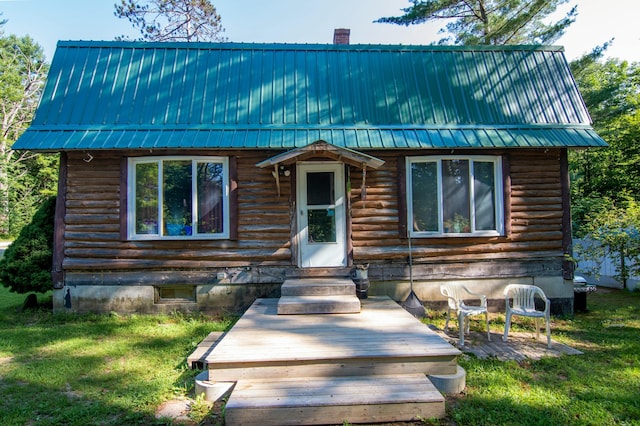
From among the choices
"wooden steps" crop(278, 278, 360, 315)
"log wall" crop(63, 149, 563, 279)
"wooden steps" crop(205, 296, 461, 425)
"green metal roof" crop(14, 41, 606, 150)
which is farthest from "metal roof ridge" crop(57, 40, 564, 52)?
"wooden steps" crop(205, 296, 461, 425)

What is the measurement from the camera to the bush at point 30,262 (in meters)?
7.48

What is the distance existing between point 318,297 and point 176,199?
11.3ft

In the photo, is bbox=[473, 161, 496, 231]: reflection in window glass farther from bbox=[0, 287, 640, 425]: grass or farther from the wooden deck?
the wooden deck

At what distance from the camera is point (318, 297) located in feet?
21.2

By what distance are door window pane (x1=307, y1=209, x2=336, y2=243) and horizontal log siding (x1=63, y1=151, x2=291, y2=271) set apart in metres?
0.49

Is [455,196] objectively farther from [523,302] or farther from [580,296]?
[580,296]

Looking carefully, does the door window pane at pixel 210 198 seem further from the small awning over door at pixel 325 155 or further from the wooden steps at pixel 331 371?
Answer: the wooden steps at pixel 331 371

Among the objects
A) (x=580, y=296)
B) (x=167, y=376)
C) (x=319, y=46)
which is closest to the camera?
(x=167, y=376)

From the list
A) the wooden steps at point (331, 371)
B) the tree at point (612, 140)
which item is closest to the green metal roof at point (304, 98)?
the wooden steps at point (331, 371)

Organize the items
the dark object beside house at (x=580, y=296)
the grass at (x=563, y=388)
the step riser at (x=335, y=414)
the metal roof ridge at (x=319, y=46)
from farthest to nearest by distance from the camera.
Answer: the metal roof ridge at (x=319, y=46)
the dark object beside house at (x=580, y=296)
the grass at (x=563, y=388)
the step riser at (x=335, y=414)

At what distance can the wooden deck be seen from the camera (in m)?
4.02

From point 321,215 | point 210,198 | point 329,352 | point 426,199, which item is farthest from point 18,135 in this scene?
point 329,352

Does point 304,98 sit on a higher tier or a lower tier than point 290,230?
higher

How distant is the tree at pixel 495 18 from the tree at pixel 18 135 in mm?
25981
